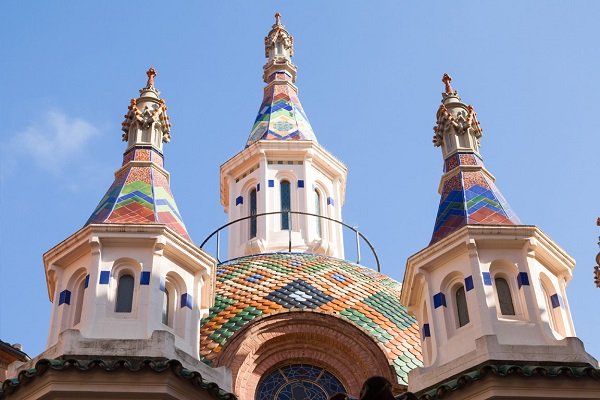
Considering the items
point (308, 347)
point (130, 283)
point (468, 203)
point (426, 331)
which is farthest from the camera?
point (308, 347)

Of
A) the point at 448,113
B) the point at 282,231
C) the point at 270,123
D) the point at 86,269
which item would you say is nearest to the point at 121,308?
the point at 86,269

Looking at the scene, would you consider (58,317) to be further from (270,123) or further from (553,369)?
(270,123)

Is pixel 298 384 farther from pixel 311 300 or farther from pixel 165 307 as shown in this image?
pixel 165 307

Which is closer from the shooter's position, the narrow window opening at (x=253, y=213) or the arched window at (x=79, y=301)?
the arched window at (x=79, y=301)

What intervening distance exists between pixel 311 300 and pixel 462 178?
321 centimetres

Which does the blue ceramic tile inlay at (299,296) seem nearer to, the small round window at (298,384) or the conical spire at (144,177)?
the small round window at (298,384)

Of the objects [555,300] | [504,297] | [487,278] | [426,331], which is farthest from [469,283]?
[555,300]

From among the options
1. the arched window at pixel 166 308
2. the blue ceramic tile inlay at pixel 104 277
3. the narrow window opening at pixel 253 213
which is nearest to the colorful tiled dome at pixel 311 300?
the arched window at pixel 166 308

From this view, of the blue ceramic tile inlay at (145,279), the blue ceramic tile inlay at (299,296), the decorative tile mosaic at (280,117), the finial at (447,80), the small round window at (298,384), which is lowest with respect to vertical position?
the small round window at (298,384)

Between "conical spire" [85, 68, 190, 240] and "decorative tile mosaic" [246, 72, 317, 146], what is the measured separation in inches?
224

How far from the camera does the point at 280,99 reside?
2653 centimetres

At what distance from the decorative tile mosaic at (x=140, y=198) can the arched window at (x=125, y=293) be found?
0.99m

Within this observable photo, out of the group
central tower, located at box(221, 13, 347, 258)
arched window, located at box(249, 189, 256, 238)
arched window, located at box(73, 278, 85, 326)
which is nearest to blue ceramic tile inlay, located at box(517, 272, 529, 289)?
arched window, located at box(73, 278, 85, 326)

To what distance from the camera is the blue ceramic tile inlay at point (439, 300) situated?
15.4 m
